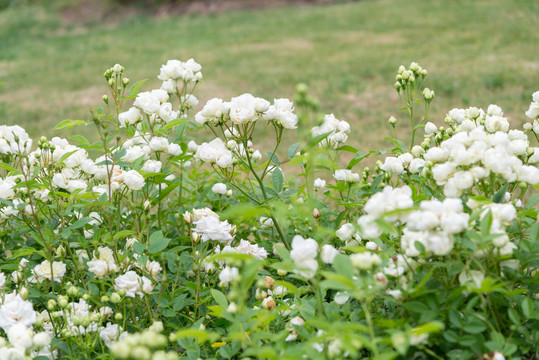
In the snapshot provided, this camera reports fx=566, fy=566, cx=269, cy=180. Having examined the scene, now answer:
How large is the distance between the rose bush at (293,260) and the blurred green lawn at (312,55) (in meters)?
3.33

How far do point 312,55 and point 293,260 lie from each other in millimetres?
8186

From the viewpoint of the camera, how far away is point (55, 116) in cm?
693

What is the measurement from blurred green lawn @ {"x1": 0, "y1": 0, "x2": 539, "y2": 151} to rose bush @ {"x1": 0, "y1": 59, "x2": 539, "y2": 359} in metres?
3.33

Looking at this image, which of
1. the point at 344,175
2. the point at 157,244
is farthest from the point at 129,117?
the point at 344,175

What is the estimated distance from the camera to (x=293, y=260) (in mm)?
1488

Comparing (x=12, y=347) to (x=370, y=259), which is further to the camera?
(x=12, y=347)

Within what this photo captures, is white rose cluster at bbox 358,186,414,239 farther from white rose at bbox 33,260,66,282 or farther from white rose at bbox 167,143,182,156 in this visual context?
white rose at bbox 33,260,66,282

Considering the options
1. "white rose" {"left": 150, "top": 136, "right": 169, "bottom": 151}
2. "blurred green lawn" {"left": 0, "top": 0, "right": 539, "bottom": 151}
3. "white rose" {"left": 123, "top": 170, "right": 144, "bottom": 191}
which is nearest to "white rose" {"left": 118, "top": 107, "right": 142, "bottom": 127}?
"white rose" {"left": 150, "top": 136, "right": 169, "bottom": 151}

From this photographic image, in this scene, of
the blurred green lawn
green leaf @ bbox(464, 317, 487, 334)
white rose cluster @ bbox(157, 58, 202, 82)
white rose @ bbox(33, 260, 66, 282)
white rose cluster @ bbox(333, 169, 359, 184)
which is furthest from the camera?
the blurred green lawn

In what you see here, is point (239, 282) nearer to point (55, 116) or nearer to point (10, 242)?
point (10, 242)

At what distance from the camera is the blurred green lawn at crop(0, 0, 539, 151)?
21.5ft

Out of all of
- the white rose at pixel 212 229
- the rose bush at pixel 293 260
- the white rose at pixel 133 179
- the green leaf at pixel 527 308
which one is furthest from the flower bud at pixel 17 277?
the green leaf at pixel 527 308

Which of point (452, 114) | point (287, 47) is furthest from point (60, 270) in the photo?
point (287, 47)

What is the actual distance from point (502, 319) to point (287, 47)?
29.2ft
